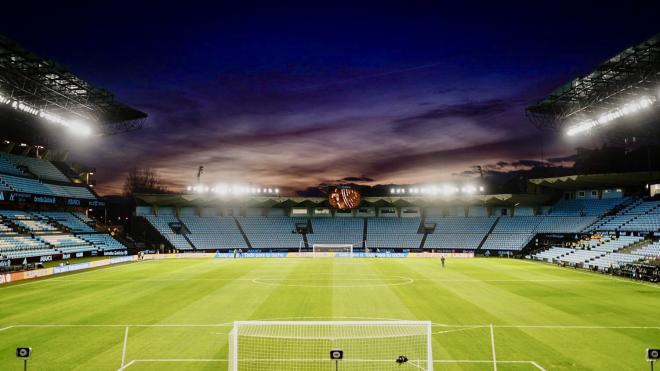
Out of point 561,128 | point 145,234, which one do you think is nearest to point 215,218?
point 145,234

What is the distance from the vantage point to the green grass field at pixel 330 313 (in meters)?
15.0

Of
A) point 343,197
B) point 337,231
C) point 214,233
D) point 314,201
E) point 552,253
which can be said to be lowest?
point 552,253

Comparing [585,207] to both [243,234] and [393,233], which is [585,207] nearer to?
[393,233]

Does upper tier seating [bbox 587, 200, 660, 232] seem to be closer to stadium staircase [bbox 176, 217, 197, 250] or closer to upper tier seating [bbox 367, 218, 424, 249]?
upper tier seating [bbox 367, 218, 424, 249]

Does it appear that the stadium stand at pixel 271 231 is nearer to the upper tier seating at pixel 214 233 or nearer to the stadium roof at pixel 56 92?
the upper tier seating at pixel 214 233

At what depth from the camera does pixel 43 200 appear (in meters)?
55.0

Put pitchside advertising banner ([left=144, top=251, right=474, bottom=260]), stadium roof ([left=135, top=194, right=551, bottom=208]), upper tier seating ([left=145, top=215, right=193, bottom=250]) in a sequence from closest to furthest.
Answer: pitchside advertising banner ([left=144, top=251, right=474, bottom=260]), upper tier seating ([left=145, top=215, right=193, bottom=250]), stadium roof ([left=135, top=194, right=551, bottom=208])

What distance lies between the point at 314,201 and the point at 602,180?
4591cm

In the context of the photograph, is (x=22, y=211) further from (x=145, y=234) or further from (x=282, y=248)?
(x=282, y=248)

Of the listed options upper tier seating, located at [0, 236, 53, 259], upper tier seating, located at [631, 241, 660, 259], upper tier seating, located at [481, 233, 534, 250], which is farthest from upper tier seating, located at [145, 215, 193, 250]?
upper tier seating, located at [631, 241, 660, 259]

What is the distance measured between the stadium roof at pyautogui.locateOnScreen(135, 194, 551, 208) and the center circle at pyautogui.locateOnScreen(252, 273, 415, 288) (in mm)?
37984

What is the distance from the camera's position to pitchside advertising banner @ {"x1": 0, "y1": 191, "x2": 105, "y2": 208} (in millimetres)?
49969

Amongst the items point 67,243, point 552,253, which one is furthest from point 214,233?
point 552,253

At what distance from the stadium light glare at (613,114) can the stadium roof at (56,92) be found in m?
53.7
